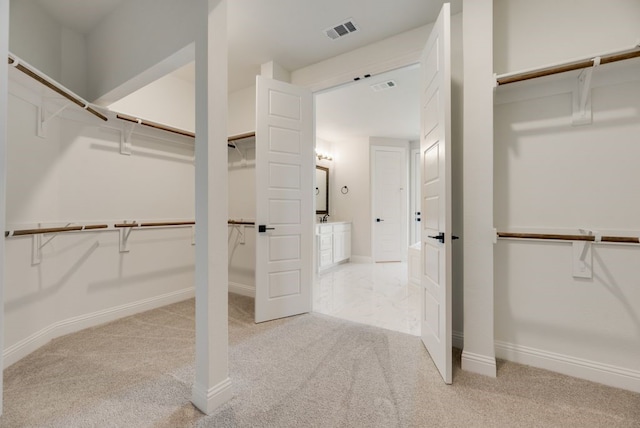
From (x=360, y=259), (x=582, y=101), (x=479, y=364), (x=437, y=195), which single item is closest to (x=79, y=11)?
(x=437, y=195)

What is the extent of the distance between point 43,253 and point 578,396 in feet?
12.3

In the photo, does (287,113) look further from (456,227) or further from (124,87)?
(456,227)

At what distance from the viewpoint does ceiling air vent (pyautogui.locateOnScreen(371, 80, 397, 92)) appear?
3.47 metres

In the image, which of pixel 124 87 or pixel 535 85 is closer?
pixel 535 85

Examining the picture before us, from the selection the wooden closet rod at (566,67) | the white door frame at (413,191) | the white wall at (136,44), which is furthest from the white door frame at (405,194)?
the white wall at (136,44)

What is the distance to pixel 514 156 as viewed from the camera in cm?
193

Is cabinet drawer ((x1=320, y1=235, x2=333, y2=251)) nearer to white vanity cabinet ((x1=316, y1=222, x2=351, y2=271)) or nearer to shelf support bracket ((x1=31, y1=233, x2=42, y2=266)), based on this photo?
white vanity cabinet ((x1=316, y1=222, x2=351, y2=271))

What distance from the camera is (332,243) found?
5.29 metres

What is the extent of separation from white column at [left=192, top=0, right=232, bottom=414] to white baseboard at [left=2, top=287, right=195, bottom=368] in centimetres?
130

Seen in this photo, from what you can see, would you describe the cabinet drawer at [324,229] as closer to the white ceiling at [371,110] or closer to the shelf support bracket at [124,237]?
the white ceiling at [371,110]

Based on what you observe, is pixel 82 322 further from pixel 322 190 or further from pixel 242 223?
pixel 322 190

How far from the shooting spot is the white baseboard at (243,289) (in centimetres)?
343

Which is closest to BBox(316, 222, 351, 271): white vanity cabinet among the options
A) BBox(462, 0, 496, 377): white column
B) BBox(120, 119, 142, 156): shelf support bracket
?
BBox(120, 119, 142, 156): shelf support bracket

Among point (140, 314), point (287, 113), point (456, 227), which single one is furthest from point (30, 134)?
point (456, 227)
